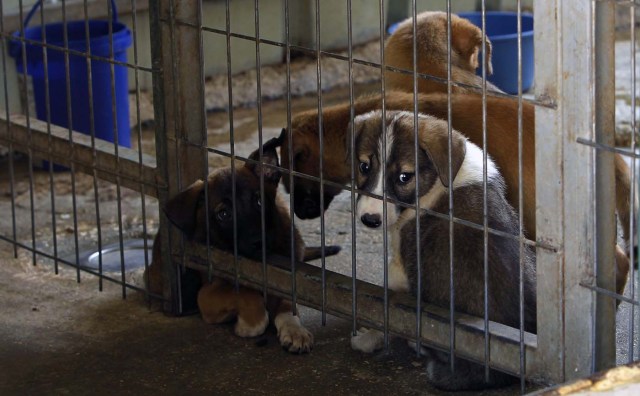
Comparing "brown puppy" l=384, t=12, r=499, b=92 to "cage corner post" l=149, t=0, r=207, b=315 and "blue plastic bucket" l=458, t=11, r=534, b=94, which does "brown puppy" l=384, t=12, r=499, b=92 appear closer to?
"blue plastic bucket" l=458, t=11, r=534, b=94

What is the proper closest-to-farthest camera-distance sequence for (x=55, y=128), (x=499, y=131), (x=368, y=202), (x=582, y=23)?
1. (x=582, y=23)
2. (x=368, y=202)
3. (x=499, y=131)
4. (x=55, y=128)

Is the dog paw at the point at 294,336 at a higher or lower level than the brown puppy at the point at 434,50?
lower

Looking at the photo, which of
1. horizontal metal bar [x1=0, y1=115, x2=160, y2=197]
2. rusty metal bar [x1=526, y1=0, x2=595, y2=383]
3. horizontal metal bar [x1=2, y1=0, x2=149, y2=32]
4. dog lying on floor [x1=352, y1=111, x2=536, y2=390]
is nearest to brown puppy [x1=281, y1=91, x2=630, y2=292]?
dog lying on floor [x1=352, y1=111, x2=536, y2=390]

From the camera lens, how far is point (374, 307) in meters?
4.32

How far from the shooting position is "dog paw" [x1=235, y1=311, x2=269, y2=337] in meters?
4.75

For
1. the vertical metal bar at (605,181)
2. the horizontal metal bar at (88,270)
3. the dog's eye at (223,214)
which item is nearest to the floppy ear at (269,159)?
the dog's eye at (223,214)

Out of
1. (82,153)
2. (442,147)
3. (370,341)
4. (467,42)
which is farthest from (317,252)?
(442,147)

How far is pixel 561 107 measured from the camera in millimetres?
3496

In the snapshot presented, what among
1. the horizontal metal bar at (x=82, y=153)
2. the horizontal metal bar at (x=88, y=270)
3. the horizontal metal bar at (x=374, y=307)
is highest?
the horizontal metal bar at (x=82, y=153)

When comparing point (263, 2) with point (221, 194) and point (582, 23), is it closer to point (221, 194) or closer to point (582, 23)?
point (221, 194)

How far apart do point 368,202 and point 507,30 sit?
458cm

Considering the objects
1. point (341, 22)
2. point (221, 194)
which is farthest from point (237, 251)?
point (341, 22)

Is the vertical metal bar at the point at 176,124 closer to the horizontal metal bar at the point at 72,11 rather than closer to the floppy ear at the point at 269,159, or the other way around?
the floppy ear at the point at 269,159

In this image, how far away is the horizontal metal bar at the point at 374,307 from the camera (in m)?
3.88
